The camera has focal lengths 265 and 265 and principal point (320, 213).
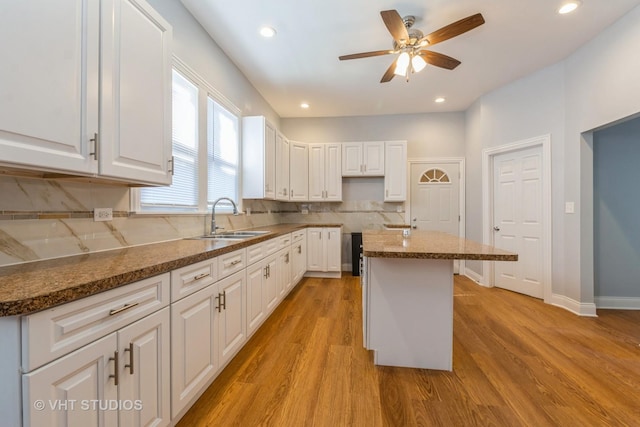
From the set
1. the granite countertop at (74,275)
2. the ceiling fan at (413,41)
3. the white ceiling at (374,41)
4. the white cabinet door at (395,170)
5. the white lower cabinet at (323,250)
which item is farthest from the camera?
the white cabinet door at (395,170)

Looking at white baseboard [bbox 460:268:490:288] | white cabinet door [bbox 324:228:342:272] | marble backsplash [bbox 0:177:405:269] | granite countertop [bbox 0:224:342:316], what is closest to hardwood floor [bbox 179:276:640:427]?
granite countertop [bbox 0:224:342:316]

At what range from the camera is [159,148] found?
5.28ft

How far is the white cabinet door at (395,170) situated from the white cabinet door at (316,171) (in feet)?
3.69

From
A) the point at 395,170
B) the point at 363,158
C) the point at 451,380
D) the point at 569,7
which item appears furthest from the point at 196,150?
the point at 569,7

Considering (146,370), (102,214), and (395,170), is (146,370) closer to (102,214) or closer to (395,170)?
(102,214)

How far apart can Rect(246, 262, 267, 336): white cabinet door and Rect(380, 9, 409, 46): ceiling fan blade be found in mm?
2202

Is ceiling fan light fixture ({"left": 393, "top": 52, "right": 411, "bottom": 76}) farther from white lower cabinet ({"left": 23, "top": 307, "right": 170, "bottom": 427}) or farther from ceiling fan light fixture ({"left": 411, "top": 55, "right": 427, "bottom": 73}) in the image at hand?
white lower cabinet ({"left": 23, "top": 307, "right": 170, "bottom": 427})

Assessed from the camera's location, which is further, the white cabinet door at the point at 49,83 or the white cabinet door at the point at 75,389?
the white cabinet door at the point at 49,83

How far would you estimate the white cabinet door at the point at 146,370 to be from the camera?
103 cm

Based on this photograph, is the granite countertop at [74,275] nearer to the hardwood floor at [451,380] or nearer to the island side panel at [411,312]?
the hardwood floor at [451,380]

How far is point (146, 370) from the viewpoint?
3.70 feet

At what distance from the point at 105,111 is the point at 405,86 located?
3633 millimetres

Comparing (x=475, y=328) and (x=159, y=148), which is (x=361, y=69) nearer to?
(x=159, y=148)

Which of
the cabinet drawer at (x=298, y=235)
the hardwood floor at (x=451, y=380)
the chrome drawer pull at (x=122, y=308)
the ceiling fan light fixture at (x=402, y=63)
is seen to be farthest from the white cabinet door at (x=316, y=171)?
the chrome drawer pull at (x=122, y=308)
